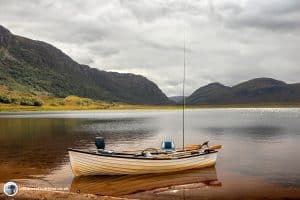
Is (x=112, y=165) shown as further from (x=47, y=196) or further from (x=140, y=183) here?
(x=47, y=196)

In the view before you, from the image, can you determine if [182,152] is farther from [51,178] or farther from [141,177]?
[51,178]

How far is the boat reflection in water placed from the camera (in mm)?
24359

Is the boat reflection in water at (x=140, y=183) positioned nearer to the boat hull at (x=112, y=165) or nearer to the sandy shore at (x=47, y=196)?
the boat hull at (x=112, y=165)

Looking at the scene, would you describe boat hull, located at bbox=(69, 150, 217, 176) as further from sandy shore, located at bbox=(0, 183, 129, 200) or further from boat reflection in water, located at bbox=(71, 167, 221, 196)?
sandy shore, located at bbox=(0, 183, 129, 200)

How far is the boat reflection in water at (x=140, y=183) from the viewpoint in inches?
959

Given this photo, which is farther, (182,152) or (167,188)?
(182,152)

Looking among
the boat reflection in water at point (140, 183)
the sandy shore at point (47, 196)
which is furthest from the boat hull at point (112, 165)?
the sandy shore at point (47, 196)

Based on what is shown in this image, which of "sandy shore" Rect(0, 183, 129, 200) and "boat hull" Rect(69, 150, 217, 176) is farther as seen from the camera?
"boat hull" Rect(69, 150, 217, 176)

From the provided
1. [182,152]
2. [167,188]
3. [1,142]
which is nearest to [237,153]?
[182,152]

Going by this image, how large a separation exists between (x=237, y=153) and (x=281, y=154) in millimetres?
4484

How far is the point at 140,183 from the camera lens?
86.1 feet

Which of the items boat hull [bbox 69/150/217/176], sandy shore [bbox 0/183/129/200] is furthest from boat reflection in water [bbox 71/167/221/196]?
sandy shore [bbox 0/183/129/200]

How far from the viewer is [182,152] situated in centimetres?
3094

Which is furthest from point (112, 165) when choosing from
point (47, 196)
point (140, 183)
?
point (47, 196)
